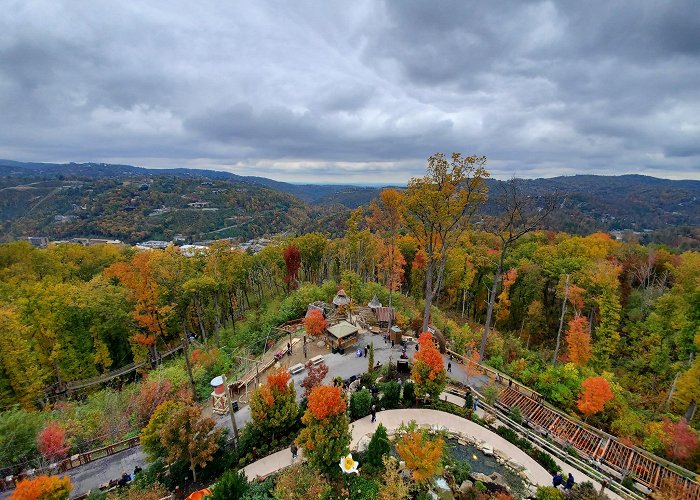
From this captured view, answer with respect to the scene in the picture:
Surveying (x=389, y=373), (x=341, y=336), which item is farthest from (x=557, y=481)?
(x=341, y=336)

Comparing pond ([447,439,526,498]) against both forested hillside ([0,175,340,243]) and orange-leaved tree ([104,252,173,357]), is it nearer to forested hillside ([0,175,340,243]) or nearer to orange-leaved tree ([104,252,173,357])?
orange-leaved tree ([104,252,173,357])

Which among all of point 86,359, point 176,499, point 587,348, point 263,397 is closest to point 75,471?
point 176,499

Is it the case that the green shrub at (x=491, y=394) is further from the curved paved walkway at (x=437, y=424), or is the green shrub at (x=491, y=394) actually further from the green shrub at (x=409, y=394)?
the green shrub at (x=409, y=394)

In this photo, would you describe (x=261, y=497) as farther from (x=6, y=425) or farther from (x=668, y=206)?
(x=668, y=206)

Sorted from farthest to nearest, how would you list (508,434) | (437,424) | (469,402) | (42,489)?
(469,402) < (437,424) < (508,434) < (42,489)

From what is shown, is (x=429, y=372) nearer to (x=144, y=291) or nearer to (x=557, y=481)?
(x=557, y=481)

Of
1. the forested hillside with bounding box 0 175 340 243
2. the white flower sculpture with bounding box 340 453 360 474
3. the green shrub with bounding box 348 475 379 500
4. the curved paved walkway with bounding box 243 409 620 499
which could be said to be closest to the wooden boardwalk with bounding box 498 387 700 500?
the curved paved walkway with bounding box 243 409 620 499

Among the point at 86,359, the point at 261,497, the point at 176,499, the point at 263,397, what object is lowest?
the point at 86,359
